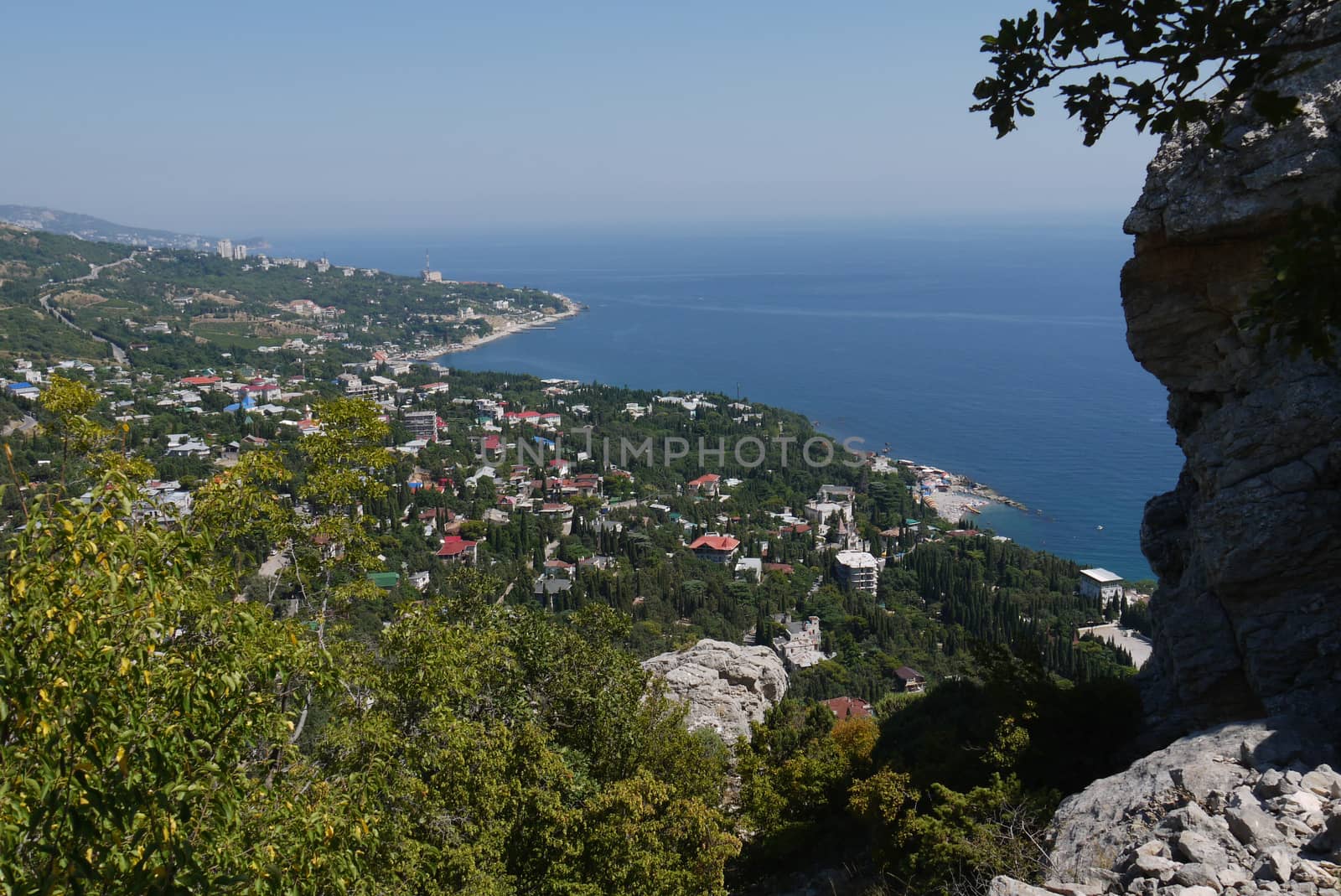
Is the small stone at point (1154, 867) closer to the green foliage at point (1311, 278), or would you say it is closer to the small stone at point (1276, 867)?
the small stone at point (1276, 867)

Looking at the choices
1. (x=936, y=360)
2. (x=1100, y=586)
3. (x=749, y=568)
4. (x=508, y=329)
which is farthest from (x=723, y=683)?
(x=508, y=329)

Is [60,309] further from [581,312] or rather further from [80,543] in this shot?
[80,543]

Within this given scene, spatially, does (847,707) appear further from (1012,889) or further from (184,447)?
(184,447)

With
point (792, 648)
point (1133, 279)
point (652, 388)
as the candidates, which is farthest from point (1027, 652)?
point (652, 388)

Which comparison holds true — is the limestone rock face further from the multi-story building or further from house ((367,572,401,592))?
the multi-story building

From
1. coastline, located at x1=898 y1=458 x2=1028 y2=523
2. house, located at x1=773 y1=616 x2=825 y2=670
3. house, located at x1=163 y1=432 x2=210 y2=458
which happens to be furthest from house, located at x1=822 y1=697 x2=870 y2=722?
house, located at x1=163 y1=432 x2=210 y2=458

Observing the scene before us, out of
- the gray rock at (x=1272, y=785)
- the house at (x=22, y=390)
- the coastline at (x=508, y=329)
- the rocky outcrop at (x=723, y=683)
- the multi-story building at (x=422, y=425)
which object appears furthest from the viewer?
the coastline at (x=508, y=329)

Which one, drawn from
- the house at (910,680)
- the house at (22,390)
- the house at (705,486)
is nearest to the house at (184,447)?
the house at (22,390)

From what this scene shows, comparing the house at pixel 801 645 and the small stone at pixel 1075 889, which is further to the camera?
the house at pixel 801 645
